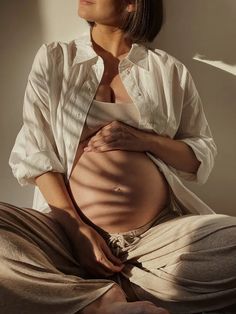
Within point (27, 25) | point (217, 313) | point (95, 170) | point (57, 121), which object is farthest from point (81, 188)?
point (27, 25)

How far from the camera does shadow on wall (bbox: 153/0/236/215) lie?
1.66 meters

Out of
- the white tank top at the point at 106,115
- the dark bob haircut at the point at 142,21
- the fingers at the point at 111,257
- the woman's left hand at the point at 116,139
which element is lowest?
the fingers at the point at 111,257

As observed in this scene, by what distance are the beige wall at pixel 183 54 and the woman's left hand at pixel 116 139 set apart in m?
0.39

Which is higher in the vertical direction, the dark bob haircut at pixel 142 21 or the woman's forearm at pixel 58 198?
the dark bob haircut at pixel 142 21

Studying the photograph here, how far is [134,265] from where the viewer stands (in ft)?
4.06

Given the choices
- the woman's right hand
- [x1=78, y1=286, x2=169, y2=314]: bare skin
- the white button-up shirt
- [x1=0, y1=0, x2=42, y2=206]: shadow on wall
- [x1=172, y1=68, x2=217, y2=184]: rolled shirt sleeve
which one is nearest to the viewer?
[x1=78, y1=286, x2=169, y2=314]: bare skin

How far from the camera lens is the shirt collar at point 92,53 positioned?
137cm

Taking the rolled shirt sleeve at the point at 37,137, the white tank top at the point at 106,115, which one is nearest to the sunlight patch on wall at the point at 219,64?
the white tank top at the point at 106,115

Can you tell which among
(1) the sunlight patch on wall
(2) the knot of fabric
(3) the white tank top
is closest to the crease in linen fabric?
(2) the knot of fabric

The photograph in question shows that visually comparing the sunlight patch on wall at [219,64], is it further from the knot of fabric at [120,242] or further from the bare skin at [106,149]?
the knot of fabric at [120,242]

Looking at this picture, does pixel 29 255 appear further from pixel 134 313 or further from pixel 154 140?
pixel 154 140

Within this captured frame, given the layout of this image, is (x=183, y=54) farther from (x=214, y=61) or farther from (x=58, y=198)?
(x=58, y=198)

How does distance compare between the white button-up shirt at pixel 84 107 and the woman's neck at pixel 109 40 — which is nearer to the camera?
the white button-up shirt at pixel 84 107

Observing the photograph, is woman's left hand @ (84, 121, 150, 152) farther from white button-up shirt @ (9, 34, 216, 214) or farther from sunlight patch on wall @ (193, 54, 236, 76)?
sunlight patch on wall @ (193, 54, 236, 76)
